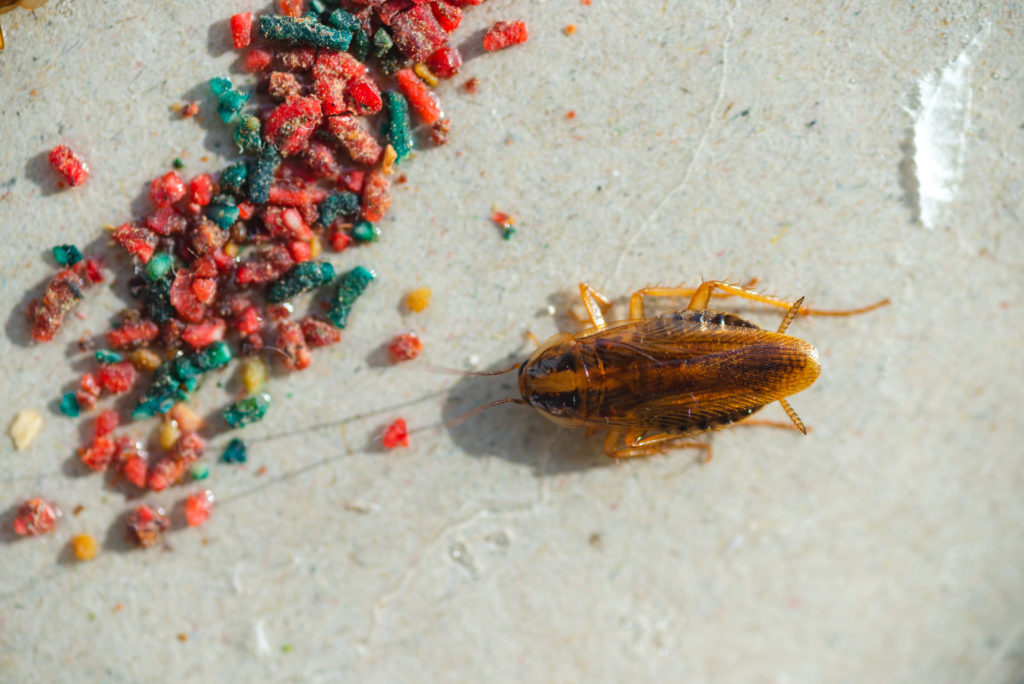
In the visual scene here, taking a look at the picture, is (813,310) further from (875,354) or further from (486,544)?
(486,544)

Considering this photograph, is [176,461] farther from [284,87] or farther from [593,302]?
[593,302]

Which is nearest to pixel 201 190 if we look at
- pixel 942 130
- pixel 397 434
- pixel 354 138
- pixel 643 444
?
pixel 354 138

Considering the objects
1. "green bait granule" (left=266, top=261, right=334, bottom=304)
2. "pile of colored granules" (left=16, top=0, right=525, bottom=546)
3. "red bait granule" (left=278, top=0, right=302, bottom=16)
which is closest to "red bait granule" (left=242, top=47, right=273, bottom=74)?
"pile of colored granules" (left=16, top=0, right=525, bottom=546)

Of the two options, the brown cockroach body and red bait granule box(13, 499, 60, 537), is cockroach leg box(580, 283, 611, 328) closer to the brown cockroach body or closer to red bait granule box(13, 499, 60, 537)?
the brown cockroach body

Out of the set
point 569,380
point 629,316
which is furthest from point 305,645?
point 629,316

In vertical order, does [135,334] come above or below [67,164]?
below

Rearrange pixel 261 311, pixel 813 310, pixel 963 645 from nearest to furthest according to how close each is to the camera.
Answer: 1. pixel 261 311
2. pixel 813 310
3. pixel 963 645

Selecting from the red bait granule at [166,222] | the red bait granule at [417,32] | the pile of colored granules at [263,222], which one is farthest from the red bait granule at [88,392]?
the red bait granule at [417,32]
